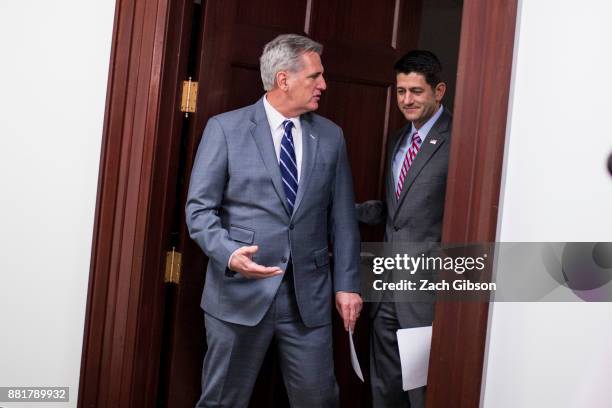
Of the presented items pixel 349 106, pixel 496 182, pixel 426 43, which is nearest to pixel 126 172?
pixel 349 106

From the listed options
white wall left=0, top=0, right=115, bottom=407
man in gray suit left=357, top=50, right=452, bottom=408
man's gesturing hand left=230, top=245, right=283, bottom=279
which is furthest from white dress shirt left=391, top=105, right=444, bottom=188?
white wall left=0, top=0, right=115, bottom=407

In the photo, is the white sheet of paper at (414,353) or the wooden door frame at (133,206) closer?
the white sheet of paper at (414,353)

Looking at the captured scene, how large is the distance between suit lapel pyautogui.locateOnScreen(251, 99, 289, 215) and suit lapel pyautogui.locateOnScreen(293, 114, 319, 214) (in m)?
0.06

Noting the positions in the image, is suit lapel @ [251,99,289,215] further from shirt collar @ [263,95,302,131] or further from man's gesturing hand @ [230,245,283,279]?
man's gesturing hand @ [230,245,283,279]

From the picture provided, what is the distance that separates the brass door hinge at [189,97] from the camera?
2.35 meters

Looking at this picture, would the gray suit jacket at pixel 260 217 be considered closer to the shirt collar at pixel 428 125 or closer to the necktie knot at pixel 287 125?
the necktie knot at pixel 287 125

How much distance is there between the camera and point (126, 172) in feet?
7.56

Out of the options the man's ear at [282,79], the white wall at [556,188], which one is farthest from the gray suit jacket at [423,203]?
the white wall at [556,188]

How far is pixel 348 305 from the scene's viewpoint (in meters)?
2.22

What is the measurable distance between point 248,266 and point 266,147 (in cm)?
41

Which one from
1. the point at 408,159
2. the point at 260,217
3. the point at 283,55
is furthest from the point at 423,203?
the point at 283,55

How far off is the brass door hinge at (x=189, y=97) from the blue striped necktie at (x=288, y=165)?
0.33 m

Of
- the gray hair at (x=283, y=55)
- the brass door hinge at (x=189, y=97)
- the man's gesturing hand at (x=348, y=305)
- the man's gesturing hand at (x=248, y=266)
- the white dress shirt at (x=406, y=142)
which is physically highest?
the gray hair at (x=283, y=55)

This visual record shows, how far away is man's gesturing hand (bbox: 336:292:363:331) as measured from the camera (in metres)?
2.21
